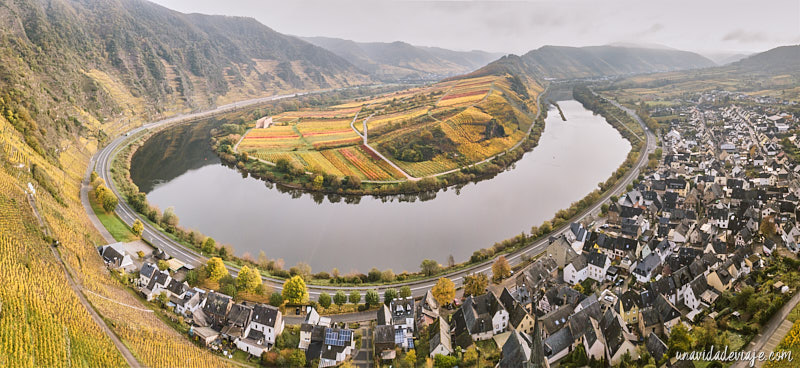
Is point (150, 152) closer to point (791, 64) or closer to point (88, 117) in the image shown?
point (88, 117)

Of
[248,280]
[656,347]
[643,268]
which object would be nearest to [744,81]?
[643,268]

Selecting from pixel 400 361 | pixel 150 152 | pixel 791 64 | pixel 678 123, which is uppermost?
pixel 791 64

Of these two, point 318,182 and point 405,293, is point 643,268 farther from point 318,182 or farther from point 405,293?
point 318,182

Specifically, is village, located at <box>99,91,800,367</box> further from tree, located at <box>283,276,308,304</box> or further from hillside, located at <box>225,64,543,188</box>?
hillside, located at <box>225,64,543,188</box>

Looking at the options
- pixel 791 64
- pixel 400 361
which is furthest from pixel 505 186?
pixel 791 64

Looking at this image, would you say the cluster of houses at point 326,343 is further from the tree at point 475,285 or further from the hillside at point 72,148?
the tree at point 475,285

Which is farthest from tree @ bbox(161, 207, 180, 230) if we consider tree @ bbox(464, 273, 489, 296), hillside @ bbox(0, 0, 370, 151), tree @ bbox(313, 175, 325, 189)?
tree @ bbox(464, 273, 489, 296)
